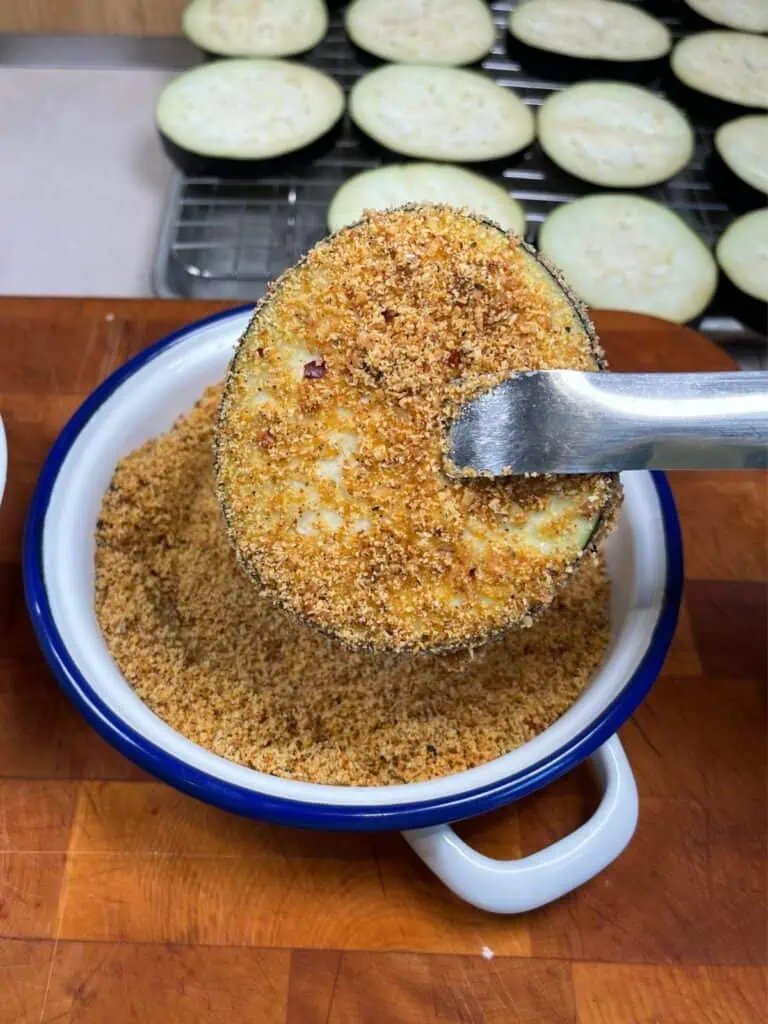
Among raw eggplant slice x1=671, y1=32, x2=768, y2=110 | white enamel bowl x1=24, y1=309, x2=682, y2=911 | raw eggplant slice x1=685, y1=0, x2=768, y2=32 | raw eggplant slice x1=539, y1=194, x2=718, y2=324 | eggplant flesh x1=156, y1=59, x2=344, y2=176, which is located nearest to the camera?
white enamel bowl x1=24, y1=309, x2=682, y2=911

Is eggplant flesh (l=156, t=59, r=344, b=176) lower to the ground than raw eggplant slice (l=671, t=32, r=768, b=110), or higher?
lower

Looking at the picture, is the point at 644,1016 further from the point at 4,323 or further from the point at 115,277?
the point at 115,277

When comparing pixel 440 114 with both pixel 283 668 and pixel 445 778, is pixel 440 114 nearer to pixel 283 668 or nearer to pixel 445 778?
pixel 283 668

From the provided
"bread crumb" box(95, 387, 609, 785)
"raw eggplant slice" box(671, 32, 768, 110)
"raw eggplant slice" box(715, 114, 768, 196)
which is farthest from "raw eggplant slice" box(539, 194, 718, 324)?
"bread crumb" box(95, 387, 609, 785)

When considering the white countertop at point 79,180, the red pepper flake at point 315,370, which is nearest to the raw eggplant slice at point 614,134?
the white countertop at point 79,180

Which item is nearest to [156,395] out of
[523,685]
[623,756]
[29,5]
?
[523,685]

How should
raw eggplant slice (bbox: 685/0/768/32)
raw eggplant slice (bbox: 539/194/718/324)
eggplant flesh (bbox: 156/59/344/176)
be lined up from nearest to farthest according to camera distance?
raw eggplant slice (bbox: 539/194/718/324), eggplant flesh (bbox: 156/59/344/176), raw eggplant slice (bbox: 685/0/768/32)

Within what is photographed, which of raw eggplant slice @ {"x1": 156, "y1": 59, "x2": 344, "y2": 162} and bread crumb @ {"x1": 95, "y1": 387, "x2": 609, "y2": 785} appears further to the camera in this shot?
raw eggplant slice @ {"x1": 156, "y1": 59, "x2": 344, "y2": 162}

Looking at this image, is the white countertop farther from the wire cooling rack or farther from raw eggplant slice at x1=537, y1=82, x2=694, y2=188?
raw eggplant slice at x1=537, y1=82, x2=694, y2=188
